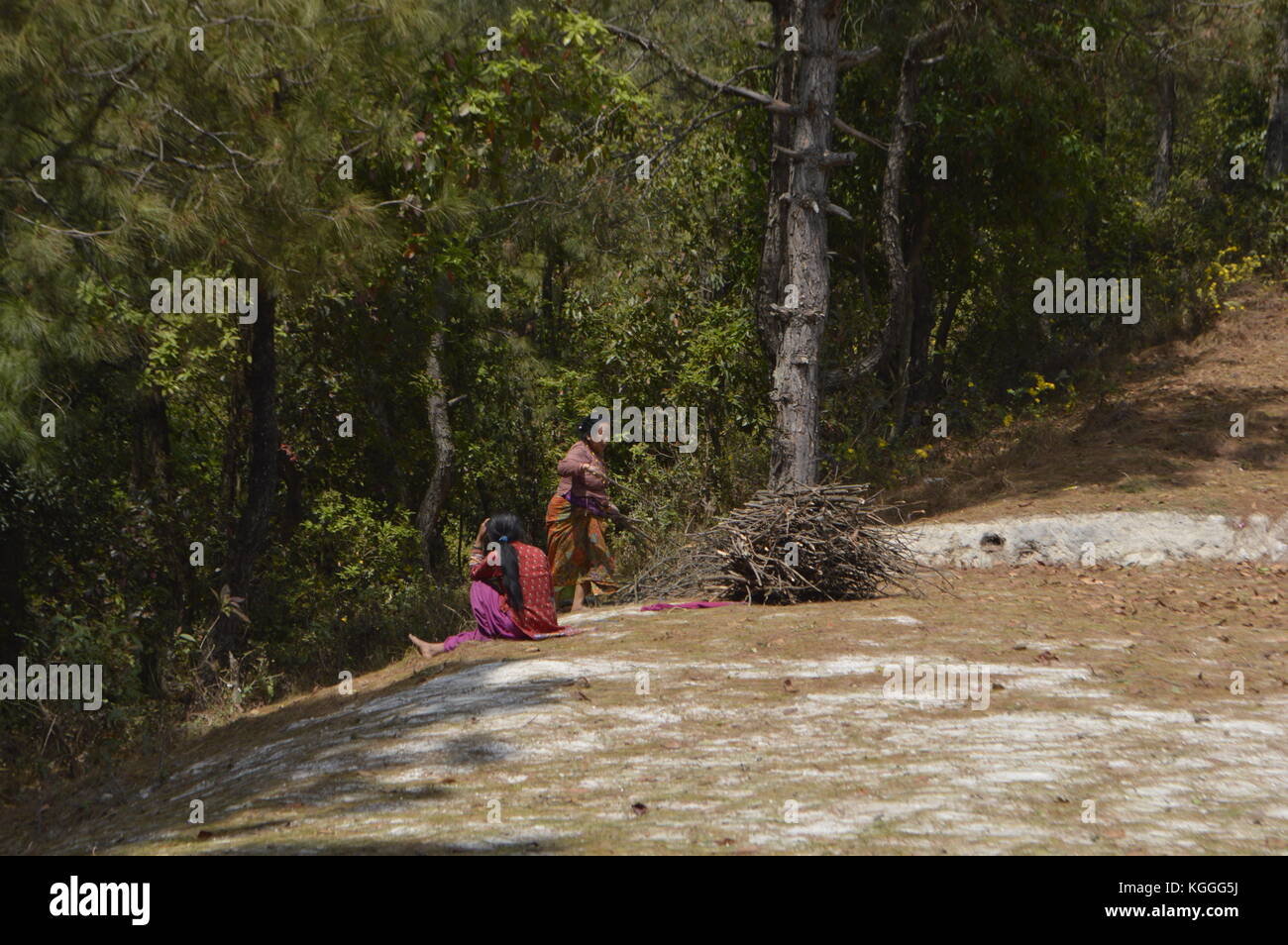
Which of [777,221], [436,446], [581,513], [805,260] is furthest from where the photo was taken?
[436,446]

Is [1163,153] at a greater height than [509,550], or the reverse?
[1163,153]

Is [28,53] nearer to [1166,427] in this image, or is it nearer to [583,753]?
[583,753]

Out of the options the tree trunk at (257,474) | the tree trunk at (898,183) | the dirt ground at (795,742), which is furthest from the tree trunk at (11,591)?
the tree trunk at (898,183)

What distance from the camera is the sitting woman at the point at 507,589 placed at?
981 centimetres

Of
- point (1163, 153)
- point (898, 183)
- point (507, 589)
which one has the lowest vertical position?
point (507, 589)

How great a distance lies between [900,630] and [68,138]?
629 cm

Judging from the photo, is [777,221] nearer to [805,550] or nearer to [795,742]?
[805,550]

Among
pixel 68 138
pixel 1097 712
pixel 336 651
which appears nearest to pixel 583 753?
pixel 1097 712

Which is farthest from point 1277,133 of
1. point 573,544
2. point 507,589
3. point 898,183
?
point 507,589

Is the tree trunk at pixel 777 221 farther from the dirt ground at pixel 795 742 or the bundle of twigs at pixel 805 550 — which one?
the dirt ground at pixel 795 742

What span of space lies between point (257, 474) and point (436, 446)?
235 inches

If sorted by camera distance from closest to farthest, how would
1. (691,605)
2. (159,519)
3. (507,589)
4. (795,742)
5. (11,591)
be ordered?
(795,742) < (507,589) < (691,605) < (11,591) < (159,519)

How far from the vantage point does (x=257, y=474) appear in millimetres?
12352

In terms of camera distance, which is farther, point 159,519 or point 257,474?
point 159,519
